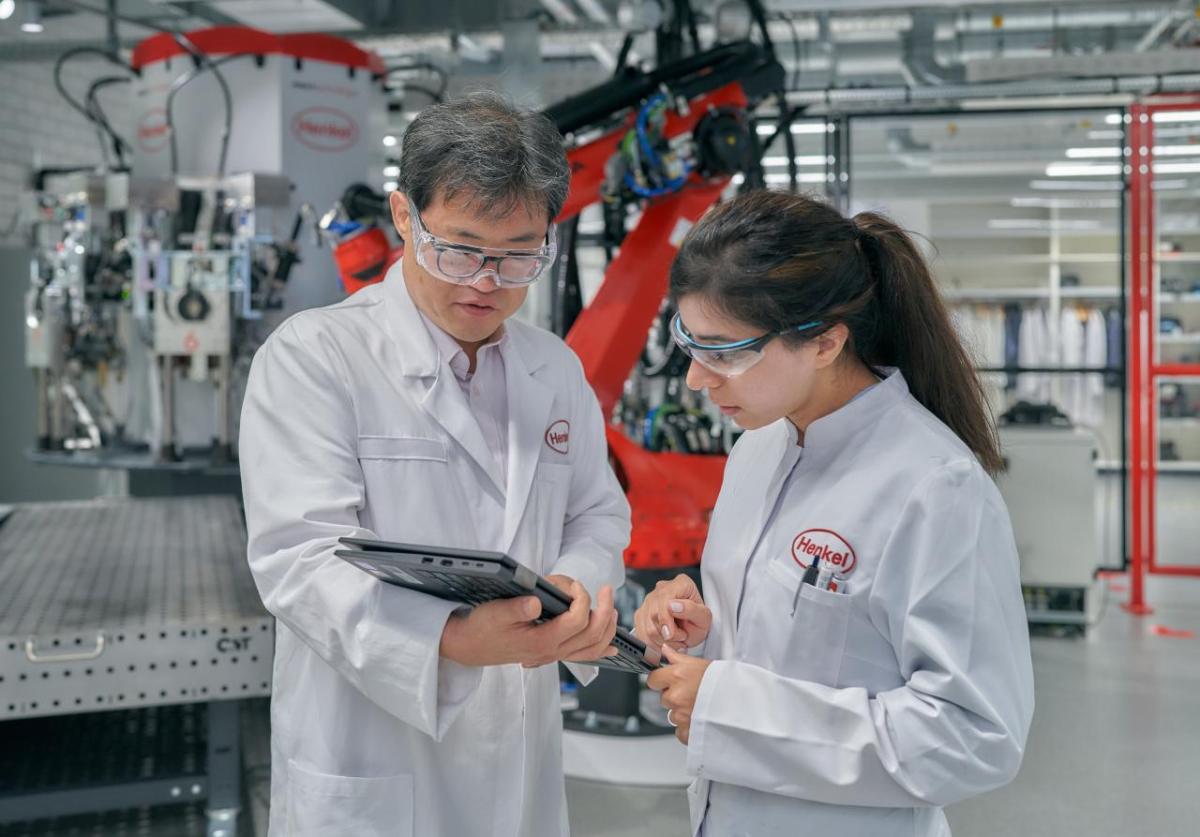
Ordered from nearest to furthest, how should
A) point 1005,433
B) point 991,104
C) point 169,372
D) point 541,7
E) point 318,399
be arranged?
point 318,399, point 169,372, point 1005,433, point 991,104, point 541,7

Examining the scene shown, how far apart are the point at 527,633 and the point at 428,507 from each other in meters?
0.28

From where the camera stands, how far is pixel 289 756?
155cm

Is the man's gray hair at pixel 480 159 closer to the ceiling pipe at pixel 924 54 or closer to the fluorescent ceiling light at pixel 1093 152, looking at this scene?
the ceiling pipe at pixel 924 54

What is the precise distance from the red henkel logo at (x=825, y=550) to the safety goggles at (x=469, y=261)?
0.50 m

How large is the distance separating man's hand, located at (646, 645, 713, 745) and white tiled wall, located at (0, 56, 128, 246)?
302 inches

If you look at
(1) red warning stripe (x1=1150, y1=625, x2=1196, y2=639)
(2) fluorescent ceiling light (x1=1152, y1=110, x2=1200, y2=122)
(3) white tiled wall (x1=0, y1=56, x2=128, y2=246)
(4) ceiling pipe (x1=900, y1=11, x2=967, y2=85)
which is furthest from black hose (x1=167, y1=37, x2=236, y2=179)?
(4) ceiling pipe (x1=900, y1=11, x2=967, y2=85)

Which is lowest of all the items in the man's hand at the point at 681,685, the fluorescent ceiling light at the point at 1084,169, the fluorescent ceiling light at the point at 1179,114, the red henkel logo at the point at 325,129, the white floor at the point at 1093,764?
the white floor at the point at 1093,764

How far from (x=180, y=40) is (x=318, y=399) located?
3950mm

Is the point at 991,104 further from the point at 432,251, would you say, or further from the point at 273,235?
the point at 432,251

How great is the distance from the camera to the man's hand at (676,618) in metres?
1.45

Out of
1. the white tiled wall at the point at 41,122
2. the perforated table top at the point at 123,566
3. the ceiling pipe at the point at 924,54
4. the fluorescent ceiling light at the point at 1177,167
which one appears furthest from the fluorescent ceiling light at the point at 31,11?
the fluorescent ceiling light at the point at 1177,167

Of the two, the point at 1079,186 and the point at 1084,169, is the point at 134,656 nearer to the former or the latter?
the point at 1079,186

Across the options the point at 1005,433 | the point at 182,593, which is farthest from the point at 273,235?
the point at 1005,433

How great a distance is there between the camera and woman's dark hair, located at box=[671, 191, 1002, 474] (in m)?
1.28
